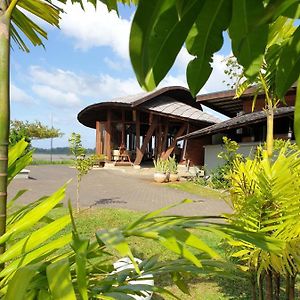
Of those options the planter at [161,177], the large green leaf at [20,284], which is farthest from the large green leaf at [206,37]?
the planter at [161,177]

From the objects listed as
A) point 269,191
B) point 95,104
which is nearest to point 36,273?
point 269,191

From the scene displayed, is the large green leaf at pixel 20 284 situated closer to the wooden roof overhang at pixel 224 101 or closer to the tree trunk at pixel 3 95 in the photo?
the tree trunk at pixel 3 95

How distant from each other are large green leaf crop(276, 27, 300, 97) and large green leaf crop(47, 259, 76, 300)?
726 mm

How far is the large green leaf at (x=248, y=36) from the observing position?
2.07 ft

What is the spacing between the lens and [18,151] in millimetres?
1868

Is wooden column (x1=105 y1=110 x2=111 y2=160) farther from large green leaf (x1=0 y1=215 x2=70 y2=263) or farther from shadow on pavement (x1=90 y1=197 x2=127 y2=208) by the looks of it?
large green leaf (x1=0 y1=215 x2=70 y2=263)

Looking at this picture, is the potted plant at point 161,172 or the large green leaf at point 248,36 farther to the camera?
the potted plant at point 161,172

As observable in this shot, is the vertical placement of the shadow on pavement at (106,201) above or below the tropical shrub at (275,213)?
below

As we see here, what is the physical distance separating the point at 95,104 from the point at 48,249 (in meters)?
23.9

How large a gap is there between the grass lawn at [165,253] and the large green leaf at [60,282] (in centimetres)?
131

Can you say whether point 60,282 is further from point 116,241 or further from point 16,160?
point 16,160

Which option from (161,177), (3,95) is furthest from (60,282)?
(161,177)

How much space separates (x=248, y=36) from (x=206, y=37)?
0.08m

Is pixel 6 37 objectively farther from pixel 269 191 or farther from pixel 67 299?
pixel 269 191
